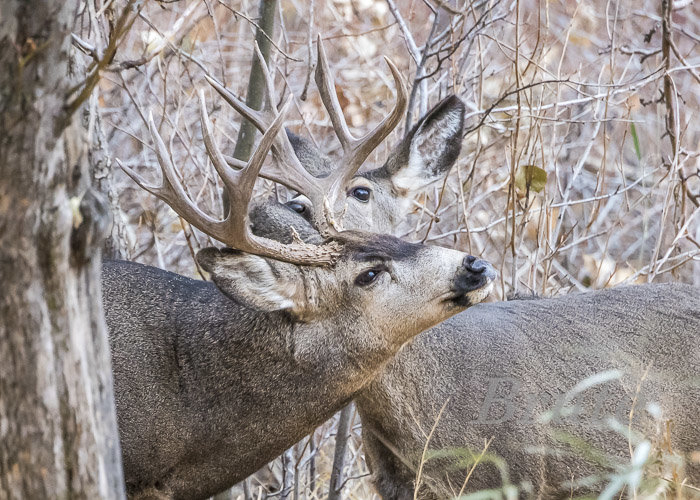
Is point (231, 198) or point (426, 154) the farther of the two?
A: point (426, 154)

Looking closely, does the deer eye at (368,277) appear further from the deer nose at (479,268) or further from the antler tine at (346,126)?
the antler tine at (346,126)

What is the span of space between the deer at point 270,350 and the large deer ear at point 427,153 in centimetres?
163

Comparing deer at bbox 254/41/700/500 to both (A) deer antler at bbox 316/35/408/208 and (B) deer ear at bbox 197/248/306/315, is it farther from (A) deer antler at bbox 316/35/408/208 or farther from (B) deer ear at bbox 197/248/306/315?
(B) deer ear at bbox 197/248/306/315

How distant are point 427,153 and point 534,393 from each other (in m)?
1.94

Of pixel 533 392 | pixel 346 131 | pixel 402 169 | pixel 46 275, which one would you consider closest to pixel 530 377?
pixel 533 392

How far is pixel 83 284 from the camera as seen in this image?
2.44 meters

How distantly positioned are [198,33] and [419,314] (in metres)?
4.97

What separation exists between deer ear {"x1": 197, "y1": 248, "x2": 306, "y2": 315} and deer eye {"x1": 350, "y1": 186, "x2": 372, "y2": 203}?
149 cm

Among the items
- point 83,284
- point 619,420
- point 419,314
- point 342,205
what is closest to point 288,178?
point 342,205

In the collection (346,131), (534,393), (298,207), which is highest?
(346,131)

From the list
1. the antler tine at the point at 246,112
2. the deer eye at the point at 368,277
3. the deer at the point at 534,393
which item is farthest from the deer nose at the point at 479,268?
the antler tine at the point at 246,112

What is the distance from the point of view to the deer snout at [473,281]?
166 inches

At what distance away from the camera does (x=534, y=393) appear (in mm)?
4859

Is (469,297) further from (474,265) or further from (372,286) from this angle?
(372,286)
